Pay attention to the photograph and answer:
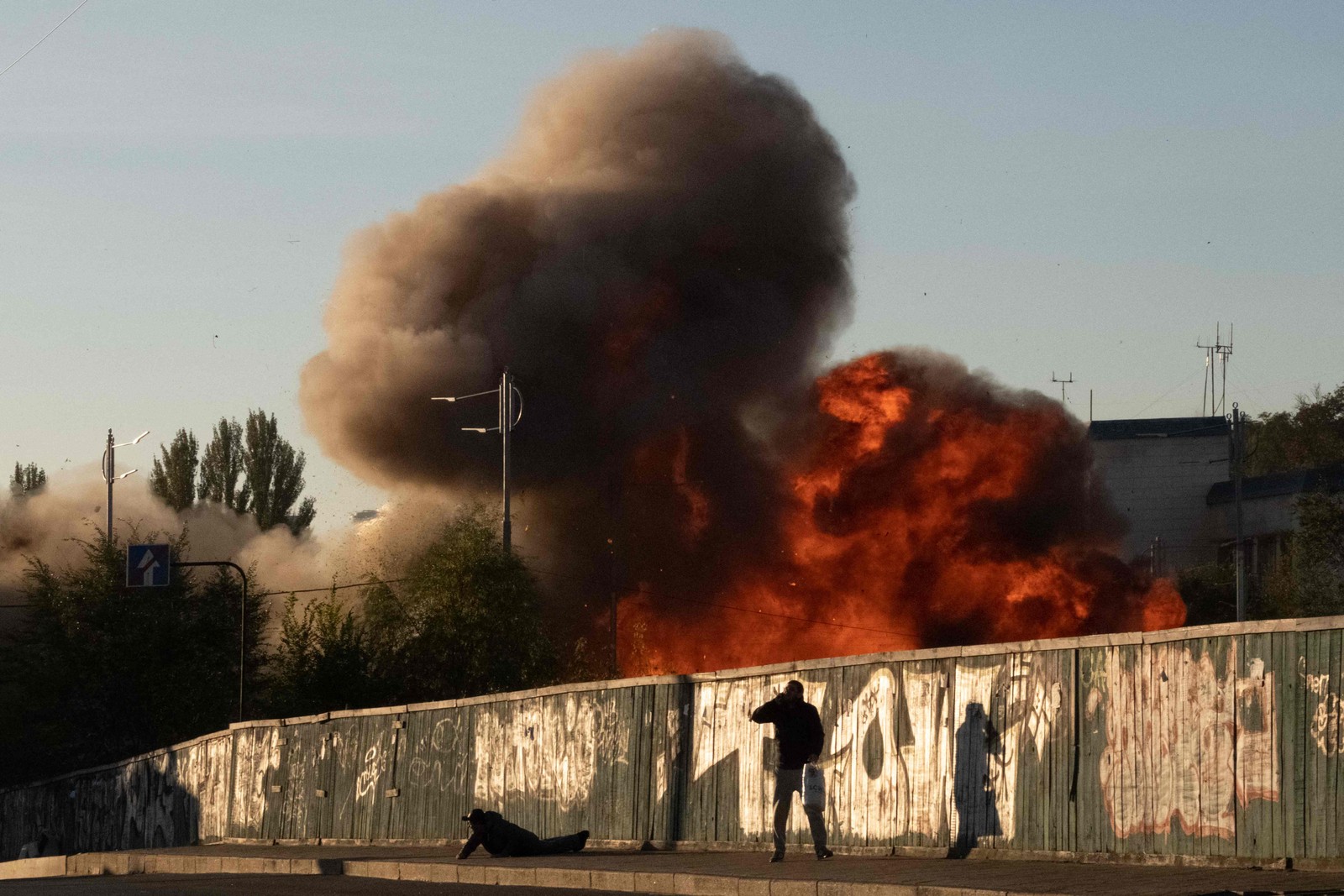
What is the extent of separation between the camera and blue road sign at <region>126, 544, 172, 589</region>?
4141 centimetres

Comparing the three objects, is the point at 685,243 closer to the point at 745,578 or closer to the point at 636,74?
the point at 636,74

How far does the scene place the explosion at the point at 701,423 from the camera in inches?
2119

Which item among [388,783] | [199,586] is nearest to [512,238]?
[199,586]

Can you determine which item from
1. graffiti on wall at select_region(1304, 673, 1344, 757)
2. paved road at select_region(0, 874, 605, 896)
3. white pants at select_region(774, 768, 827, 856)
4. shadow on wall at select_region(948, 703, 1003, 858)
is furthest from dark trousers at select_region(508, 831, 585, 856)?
graffiti on wall at select_region(1304, 673, 1344, 757)

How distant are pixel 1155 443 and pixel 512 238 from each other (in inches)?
1621

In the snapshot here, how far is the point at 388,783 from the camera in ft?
80.0

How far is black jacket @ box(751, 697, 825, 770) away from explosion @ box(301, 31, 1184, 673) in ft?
121

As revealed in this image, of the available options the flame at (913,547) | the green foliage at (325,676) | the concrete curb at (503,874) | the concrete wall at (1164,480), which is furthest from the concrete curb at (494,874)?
the concrete wall at (1164,480)

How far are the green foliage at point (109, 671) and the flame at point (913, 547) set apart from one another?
40.3 feet

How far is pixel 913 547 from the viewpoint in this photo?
178 ft

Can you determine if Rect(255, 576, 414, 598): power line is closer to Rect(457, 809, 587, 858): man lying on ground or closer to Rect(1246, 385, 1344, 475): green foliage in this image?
Rect(457, 809, 587, 858): man lying on ground

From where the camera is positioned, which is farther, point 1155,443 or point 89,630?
point 1155,443

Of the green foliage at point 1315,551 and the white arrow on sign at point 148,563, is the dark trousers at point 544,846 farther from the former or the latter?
the green foliage at point 1315,551

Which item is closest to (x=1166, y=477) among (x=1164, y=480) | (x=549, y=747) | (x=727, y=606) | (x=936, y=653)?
(x=1164, y=480)
